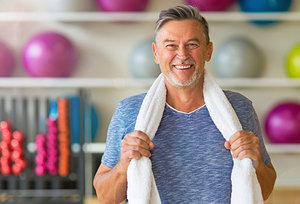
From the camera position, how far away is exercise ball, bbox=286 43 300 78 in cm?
343

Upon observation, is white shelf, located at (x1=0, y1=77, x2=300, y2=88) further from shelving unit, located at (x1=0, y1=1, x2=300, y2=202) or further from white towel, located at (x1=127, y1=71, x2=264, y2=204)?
white towel, located at (x1=127, y1=71, x2=264, y2=204)

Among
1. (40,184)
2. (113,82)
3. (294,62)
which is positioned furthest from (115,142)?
(294,62)

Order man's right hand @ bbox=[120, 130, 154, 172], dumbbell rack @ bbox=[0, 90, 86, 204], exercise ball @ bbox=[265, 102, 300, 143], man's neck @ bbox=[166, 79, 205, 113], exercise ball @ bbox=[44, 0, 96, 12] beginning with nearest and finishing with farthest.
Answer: man's right hand @ bbox=[120, 130, 154, 172] → man's neck @ bbox=[166, 79, 205, 113] → dumbbell rack @ bbox=[0, 90, 86, 204] → exercise ball @ bbox=[265, 102, 300, 143] → exercise ball @ bbox=[44, 0, 96, 12]

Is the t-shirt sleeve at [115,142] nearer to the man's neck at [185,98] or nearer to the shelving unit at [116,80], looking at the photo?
the man's neck at [185,98]

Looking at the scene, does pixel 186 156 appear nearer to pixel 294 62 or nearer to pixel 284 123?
pixel 284 123

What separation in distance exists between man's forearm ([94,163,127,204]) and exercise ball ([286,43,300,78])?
7.84 feet

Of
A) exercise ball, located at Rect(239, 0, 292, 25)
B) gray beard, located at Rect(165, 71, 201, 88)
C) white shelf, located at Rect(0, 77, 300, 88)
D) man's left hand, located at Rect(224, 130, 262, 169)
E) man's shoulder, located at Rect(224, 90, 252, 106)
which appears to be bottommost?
man's left hand, located at Rect(224, 130, 262, 169)

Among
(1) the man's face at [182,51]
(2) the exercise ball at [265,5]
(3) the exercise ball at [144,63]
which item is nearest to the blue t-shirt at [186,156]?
(1) the man's face at [182,51]

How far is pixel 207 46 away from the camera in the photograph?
1.36m

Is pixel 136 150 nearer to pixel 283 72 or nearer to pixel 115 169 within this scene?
pixel 115 169

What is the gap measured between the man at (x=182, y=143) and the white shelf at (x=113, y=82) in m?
2.06

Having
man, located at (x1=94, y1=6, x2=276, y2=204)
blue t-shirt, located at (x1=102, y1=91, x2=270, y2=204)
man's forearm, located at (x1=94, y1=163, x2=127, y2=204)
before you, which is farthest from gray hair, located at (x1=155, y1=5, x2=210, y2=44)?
man's forearm, located at (x1=94, y1=163, x2=127, y2=204)

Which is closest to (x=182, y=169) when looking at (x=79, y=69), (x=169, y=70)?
(x=169, y=70)

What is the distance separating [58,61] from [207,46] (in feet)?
7.05
